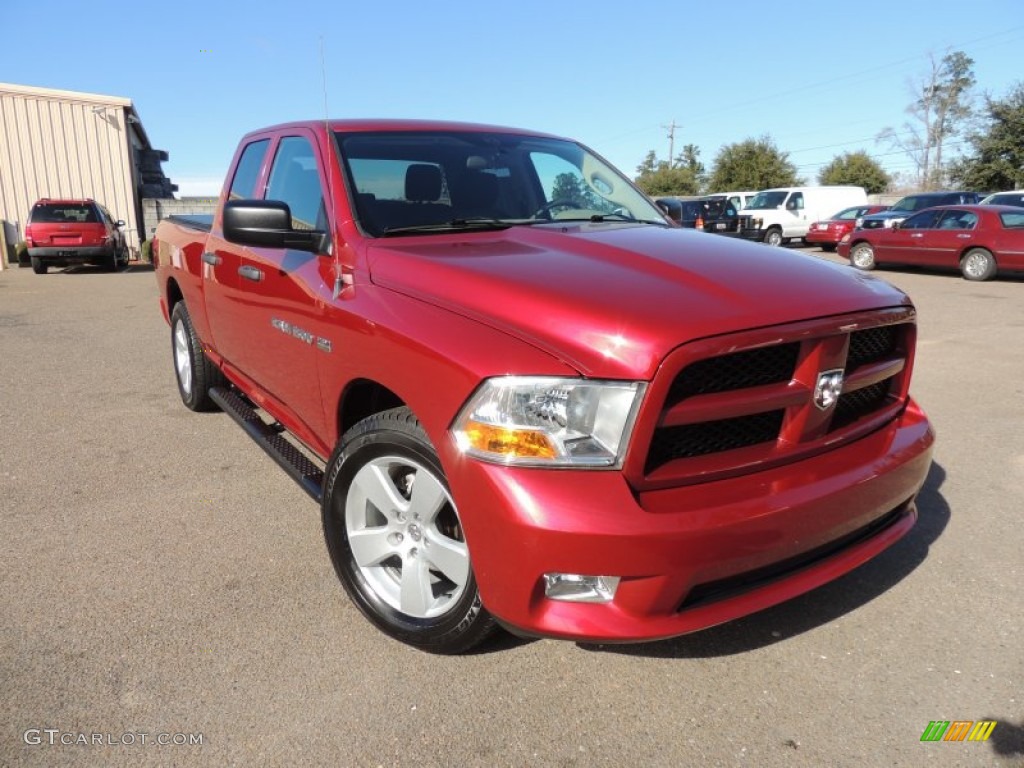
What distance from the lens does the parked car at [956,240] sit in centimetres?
1393

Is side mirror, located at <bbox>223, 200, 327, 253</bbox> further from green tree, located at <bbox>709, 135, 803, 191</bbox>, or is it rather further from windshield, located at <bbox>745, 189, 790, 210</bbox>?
green tree, located at <bbox>709, 135, 803, 191</bbox>

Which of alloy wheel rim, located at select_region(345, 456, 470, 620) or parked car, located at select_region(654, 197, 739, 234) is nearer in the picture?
alloy wheel rim, located at select_region(345, 456, 470, 620)

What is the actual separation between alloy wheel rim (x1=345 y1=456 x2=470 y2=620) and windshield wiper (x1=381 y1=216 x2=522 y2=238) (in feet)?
3.18

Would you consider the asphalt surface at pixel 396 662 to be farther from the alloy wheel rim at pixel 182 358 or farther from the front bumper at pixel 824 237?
the front bumper at pixel 824 237

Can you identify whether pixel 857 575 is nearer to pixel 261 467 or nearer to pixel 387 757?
pixel 387 757

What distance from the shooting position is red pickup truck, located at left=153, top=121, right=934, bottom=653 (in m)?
2.00

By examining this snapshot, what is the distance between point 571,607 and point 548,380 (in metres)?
0.63

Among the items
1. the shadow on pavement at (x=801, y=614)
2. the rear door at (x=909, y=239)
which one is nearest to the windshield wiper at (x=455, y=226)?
the shadow on pavement at (x=801, y=614)

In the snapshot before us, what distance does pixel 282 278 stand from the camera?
3.25 m

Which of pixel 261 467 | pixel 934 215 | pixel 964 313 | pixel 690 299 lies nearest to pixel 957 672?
pixel 690 299

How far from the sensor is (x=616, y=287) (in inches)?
88.4

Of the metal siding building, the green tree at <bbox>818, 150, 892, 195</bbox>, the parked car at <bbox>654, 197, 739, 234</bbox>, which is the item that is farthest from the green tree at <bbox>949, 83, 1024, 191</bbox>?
the metal siding building

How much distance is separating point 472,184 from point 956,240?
48.4ft

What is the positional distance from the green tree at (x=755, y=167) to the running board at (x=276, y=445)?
5237cm
